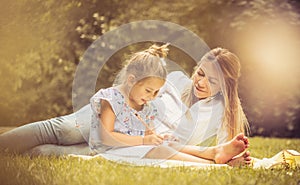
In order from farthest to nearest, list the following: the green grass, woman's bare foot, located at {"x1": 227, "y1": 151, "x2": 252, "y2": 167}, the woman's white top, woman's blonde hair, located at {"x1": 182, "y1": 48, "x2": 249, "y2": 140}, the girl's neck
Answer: the woman's white top
woman's blonde hair, located at {"x1": 182, "y1": 48, "x2": 249, "y2": 140}
the girl's neck
woman's bare foot, located at {"x1": 227, "y1": 151, "x2": 252, "y2": 167}
the green grass

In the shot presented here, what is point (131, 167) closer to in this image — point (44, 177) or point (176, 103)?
point (44, 177)

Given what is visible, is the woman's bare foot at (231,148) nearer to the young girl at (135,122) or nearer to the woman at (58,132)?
the young girl at (135,122)

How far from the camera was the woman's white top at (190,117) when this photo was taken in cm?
324

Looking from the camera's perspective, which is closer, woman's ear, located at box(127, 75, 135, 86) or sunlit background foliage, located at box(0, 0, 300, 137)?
woman's ear, located at box(127, 75, 135, 86)

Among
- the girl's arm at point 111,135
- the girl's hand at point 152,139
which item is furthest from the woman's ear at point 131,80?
the girl's hand at point 152,139

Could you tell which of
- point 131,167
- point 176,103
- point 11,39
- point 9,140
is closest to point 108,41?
point 11,39

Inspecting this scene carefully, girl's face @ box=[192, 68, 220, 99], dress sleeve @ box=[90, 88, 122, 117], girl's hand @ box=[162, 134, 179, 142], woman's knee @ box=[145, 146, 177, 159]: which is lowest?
woman's knee @ box=[145, 146, 177, 159]

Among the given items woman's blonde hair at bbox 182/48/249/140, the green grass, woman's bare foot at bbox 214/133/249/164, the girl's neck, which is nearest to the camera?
the green grass

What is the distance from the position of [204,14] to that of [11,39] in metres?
2.03

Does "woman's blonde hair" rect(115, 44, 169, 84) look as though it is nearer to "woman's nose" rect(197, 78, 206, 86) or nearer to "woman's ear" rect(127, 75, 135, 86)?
"woman's ear" rect(127, 75, 135, 86)

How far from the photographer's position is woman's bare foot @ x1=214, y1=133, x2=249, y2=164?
9.14 feet

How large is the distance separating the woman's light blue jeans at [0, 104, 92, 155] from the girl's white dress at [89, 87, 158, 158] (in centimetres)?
12

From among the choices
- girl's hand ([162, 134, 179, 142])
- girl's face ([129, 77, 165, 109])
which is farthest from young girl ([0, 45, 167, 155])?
girl's hand ([162, 134, 179, 142])

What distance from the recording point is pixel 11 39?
3.94 meters
